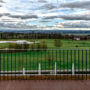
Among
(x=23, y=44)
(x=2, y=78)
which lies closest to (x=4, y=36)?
(x=23, y=44)

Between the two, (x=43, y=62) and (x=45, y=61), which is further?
(x=43, y=62)

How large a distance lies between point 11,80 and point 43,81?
77cm

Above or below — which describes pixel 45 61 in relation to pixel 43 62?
above

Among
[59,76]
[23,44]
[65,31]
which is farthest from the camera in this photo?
[23,44]

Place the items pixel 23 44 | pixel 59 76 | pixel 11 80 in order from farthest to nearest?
pixel 23 44 < pixel 59 76 < pixel 11 80

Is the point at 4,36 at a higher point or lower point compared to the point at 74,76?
higher

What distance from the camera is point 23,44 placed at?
13.1 metres
